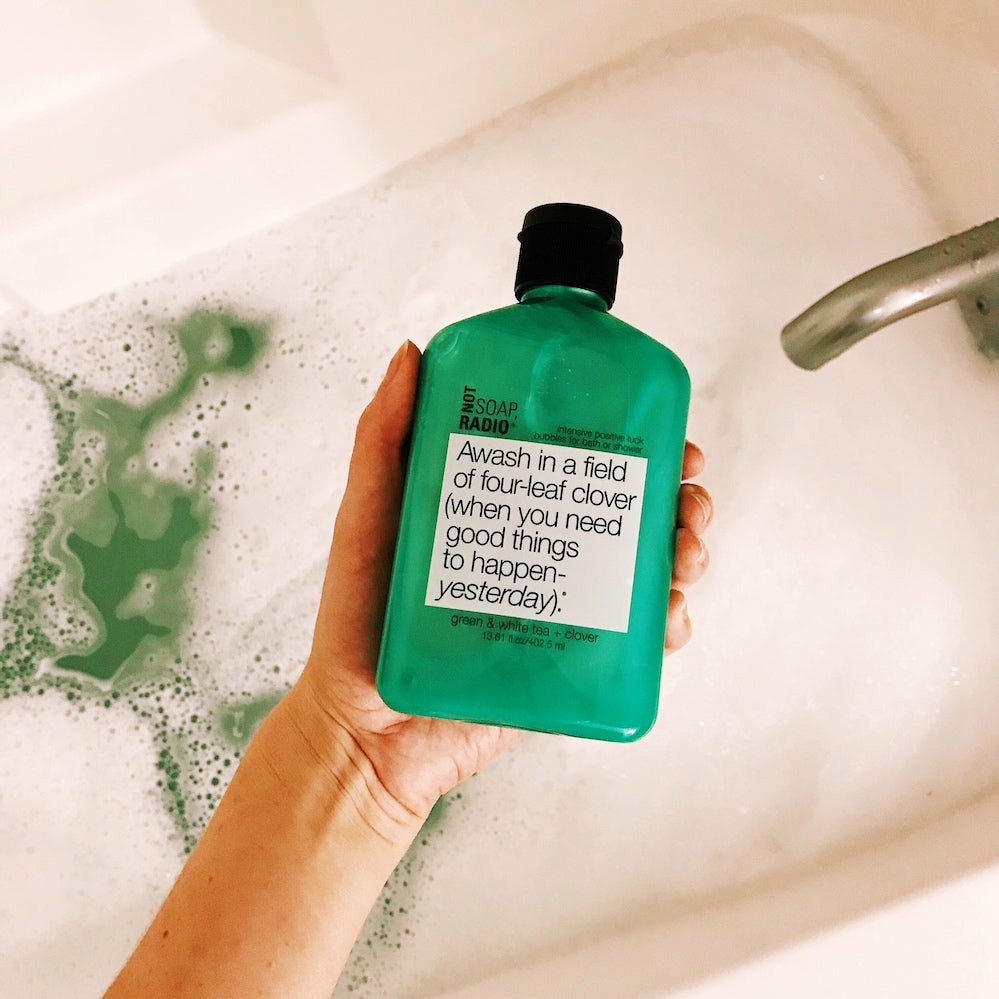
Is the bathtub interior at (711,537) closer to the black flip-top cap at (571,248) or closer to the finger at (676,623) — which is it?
the finger at (676,623)

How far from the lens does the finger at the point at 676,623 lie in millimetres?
495

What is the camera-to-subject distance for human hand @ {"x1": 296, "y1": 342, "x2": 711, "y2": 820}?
449mm

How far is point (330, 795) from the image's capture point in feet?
1.68

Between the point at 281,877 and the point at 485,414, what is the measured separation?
293 mm

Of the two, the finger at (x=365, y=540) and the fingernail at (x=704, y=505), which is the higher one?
the fingernail at (x=704, y=505)

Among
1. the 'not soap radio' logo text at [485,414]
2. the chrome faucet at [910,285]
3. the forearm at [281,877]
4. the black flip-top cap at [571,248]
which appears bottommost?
the forearm at [281,877]

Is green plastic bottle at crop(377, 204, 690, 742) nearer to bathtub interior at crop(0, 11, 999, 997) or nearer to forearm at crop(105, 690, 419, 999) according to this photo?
forearm at crop(105, 690, 419, 999)

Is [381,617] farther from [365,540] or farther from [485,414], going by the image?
[485,414]

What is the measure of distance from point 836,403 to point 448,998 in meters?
0.56

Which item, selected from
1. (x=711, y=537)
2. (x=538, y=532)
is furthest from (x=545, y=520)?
(x=711, y=537)

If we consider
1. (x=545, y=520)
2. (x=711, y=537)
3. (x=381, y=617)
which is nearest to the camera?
(x=545, y=520)

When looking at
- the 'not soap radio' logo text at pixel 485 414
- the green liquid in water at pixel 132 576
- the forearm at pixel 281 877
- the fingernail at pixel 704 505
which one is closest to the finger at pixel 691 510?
the fingernail at pixel 704 505

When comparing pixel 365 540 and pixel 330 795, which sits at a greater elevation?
pixel 365 540

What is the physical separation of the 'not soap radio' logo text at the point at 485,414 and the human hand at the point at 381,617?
0.18ft
